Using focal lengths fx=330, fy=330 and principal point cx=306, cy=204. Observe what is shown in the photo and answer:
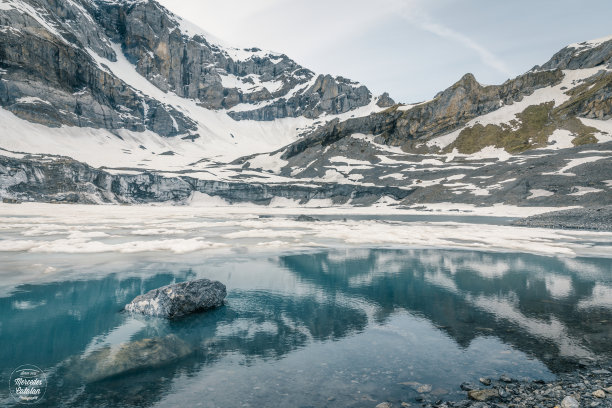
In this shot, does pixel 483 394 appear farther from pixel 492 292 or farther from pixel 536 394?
pixel 492 292

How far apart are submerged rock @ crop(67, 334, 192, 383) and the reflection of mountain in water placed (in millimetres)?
7236

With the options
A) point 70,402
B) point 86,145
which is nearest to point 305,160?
point 86,145

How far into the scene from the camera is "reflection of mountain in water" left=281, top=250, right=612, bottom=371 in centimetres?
1042

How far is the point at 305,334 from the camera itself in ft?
35.0

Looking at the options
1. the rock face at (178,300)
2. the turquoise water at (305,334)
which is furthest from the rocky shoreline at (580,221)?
the rock face at (178,300)

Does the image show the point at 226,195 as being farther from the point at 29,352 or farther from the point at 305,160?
the point at 29,352

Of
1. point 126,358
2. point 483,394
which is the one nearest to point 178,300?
point 126,358

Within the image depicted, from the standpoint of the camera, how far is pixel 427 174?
4867 inches

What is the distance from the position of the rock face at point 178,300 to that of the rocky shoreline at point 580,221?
5130cm

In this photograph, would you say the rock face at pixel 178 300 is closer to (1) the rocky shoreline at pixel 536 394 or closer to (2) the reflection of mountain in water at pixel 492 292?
(2) the reflection of mountain in water at pixel 492 292

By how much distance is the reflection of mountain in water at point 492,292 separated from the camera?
10.4m

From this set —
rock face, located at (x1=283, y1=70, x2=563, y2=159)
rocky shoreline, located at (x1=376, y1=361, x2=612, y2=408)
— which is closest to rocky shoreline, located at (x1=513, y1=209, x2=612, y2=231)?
rocky shoreline, located at (x1=376, y1=361, x2=612, y2=408)

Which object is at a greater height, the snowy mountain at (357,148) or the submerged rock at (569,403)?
the snowy mountain at (357,148)

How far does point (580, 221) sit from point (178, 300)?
5690 centimetres
